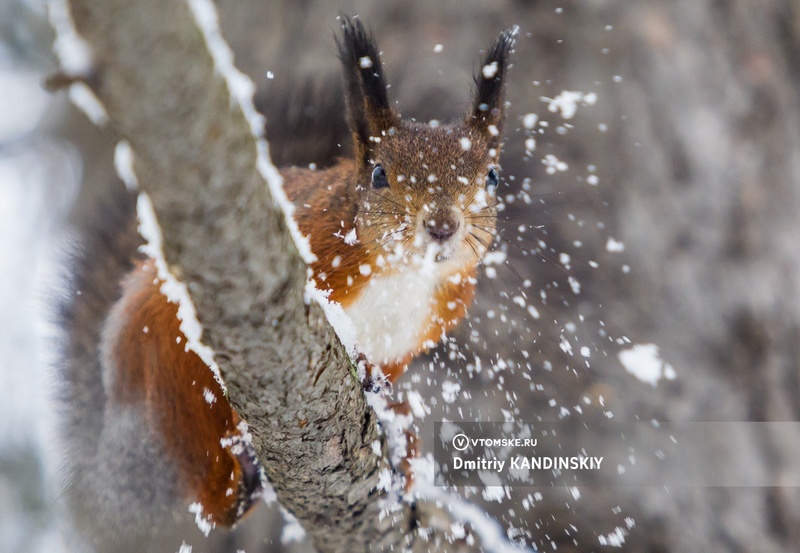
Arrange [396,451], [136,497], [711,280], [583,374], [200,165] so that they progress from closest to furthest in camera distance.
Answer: [200,165] < [396,451] < [136,497] < [711,280] < [583,374]

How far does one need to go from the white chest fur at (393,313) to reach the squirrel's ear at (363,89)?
29 cm

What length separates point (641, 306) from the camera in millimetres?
1701

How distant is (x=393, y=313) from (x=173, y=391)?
538 mm

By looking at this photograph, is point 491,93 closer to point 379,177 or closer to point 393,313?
point 379,177

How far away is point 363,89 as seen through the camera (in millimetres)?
1319

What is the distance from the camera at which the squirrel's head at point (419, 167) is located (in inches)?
49.9

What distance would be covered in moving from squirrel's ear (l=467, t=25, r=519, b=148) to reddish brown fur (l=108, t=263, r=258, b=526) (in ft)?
2.66

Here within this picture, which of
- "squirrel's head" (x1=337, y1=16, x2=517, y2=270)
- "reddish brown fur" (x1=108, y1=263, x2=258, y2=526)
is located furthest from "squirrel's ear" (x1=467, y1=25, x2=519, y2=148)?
"reddish brown fur" (x1=108, y1=263, x2=258, y2=526)

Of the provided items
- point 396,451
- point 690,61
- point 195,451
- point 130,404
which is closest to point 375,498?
point 396,451

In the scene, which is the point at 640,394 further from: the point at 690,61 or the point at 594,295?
the point at 690,61

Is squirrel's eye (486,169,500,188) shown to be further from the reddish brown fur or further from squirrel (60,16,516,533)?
the reddish brown fur

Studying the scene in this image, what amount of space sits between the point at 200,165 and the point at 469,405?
142cm

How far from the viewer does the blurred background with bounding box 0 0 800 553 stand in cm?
166

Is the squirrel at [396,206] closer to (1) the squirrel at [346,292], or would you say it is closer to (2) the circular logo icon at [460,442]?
(1) the squirrel at [346,292]
